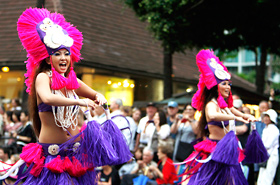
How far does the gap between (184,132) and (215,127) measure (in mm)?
3145

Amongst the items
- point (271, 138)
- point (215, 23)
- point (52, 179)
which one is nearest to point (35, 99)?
point (52, 179)

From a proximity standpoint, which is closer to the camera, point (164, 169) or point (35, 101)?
point (35, 101)

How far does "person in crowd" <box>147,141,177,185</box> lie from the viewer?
309 inches

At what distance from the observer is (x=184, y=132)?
8938 mm

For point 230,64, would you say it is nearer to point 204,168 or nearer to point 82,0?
point 82,0

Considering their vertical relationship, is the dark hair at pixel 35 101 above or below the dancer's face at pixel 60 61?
below

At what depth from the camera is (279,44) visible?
12.4 metres

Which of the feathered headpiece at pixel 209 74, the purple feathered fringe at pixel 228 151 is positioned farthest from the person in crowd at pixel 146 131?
the purple feathered fringe at pixel 228 151

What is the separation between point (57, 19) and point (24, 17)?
35 cm

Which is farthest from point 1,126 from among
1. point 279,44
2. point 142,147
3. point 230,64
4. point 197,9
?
point 230,64

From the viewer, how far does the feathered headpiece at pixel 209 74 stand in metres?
5.80

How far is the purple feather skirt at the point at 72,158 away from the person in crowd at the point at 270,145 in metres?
4.46

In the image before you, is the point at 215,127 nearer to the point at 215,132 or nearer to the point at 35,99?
the point at 215,132

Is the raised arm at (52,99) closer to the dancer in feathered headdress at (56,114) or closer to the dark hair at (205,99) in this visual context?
the dancer in feathered headdress at (56,114)
